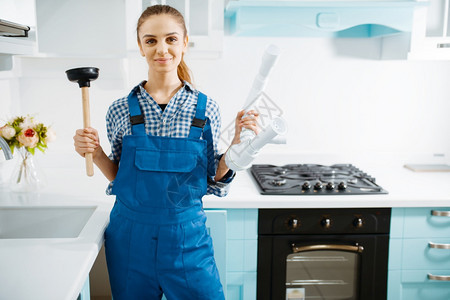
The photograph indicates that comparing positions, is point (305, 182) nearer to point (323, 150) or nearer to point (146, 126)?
point (323, 150)

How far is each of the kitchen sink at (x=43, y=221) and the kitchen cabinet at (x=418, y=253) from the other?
1.26 metres

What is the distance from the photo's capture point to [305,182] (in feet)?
6.66

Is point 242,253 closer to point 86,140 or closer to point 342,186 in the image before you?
point 342,186

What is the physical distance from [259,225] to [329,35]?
1.12 meters

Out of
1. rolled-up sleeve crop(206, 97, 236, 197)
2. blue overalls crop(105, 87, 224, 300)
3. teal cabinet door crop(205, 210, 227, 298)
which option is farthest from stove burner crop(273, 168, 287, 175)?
blue overalls crop(105, 87, 224, 300)

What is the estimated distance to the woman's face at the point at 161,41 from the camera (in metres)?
1.35

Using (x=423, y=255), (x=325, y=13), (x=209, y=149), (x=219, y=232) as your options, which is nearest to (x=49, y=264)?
(x=209, y=149)

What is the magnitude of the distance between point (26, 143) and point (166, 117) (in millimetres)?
717

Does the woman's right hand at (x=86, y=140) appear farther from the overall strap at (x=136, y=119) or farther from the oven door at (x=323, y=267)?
the oven door at (x=323, y=267)

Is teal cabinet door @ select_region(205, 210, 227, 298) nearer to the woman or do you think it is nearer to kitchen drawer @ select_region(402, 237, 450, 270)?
the woman

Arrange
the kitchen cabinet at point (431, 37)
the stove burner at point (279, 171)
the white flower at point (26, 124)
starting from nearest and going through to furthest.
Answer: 1. the white flower at point (26, 124)
2. the kitchen cabinet at point (431, 37)
3. the stove burner at point (279, 171)

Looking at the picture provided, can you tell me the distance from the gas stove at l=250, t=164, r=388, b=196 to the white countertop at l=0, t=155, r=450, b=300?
0.05 m

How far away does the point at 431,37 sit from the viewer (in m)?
2.07

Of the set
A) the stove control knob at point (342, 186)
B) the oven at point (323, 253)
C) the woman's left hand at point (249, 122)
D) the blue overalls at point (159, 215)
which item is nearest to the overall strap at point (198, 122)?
the blue overalls at point (159, 215)
